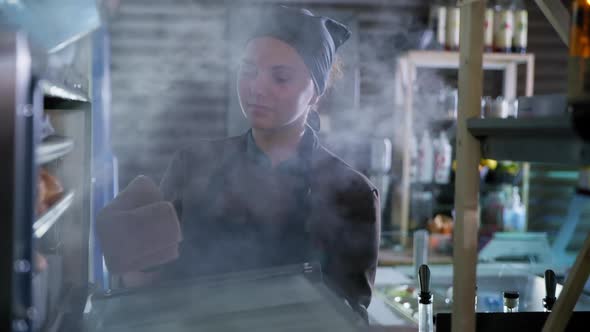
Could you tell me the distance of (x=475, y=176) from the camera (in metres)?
1.21

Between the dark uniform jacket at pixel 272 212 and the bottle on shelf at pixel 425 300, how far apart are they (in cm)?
47

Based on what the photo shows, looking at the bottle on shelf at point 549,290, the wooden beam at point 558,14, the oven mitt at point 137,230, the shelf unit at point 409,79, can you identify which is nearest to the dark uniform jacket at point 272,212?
the oven mitt at point 137,230

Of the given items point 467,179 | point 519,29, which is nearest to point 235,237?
point 467,179

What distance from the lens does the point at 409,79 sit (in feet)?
13.0

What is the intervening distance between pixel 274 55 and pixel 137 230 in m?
0.61

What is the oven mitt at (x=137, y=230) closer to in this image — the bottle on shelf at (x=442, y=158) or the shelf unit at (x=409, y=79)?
the shelf unit at (x=409, y=79)

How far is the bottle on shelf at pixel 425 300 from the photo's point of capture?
140 cm

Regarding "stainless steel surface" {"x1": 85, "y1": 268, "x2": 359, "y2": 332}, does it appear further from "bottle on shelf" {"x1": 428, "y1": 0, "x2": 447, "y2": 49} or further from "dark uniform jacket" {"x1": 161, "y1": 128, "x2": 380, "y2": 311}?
"bottle on shelf" {"x1": 428, "y1": 0, "x2": 447, "y2": 49}

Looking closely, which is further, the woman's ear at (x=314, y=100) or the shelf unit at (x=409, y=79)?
the shelf unit at (x=409, y=79)

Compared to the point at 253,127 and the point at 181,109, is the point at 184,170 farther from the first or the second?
the point at 181,109

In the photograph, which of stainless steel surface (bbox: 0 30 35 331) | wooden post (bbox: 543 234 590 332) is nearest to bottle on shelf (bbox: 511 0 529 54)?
wooden post (bbox: 543 234 590 332)

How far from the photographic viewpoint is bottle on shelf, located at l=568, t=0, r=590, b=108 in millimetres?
874

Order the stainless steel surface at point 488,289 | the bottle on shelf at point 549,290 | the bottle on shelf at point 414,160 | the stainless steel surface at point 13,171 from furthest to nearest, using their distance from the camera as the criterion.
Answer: the bottle on shelf at point 414,160 → the stainless steel surface at point 488,289 → the bottle on shelf at point 549,290 → the stainless steel surface at point 13,171

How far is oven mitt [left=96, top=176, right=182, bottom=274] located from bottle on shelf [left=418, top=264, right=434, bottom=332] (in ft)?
2.15
